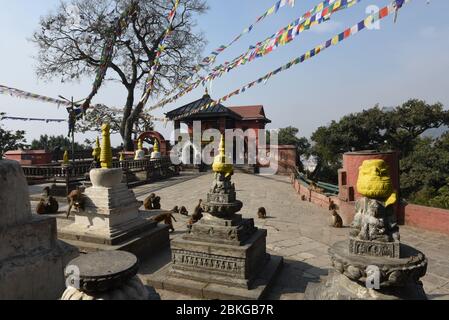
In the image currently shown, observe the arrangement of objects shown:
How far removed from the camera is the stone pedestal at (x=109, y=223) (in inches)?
240

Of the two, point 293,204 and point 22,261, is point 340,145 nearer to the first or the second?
point 293,204

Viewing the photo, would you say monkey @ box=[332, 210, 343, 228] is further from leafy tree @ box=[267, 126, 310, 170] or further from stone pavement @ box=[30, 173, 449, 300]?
leafy tree @ box=[267, 126, 310, 170]

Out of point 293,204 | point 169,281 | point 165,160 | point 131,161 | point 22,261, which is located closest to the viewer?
point 22,261

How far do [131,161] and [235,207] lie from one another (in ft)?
51.8

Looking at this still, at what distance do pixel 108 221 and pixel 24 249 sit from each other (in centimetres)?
376

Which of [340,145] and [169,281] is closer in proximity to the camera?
[169,281]

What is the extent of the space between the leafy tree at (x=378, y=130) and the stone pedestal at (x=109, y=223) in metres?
21.8

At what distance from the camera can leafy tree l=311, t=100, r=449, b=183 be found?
22766mm

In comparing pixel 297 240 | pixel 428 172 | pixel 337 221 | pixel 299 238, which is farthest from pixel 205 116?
pixel 297 240

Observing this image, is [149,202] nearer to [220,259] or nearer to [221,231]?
[221,231]

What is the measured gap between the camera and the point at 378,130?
24.4 m

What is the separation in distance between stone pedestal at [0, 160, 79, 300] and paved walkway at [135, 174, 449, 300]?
8.04 feet

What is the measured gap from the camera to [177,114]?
26.3 meters
